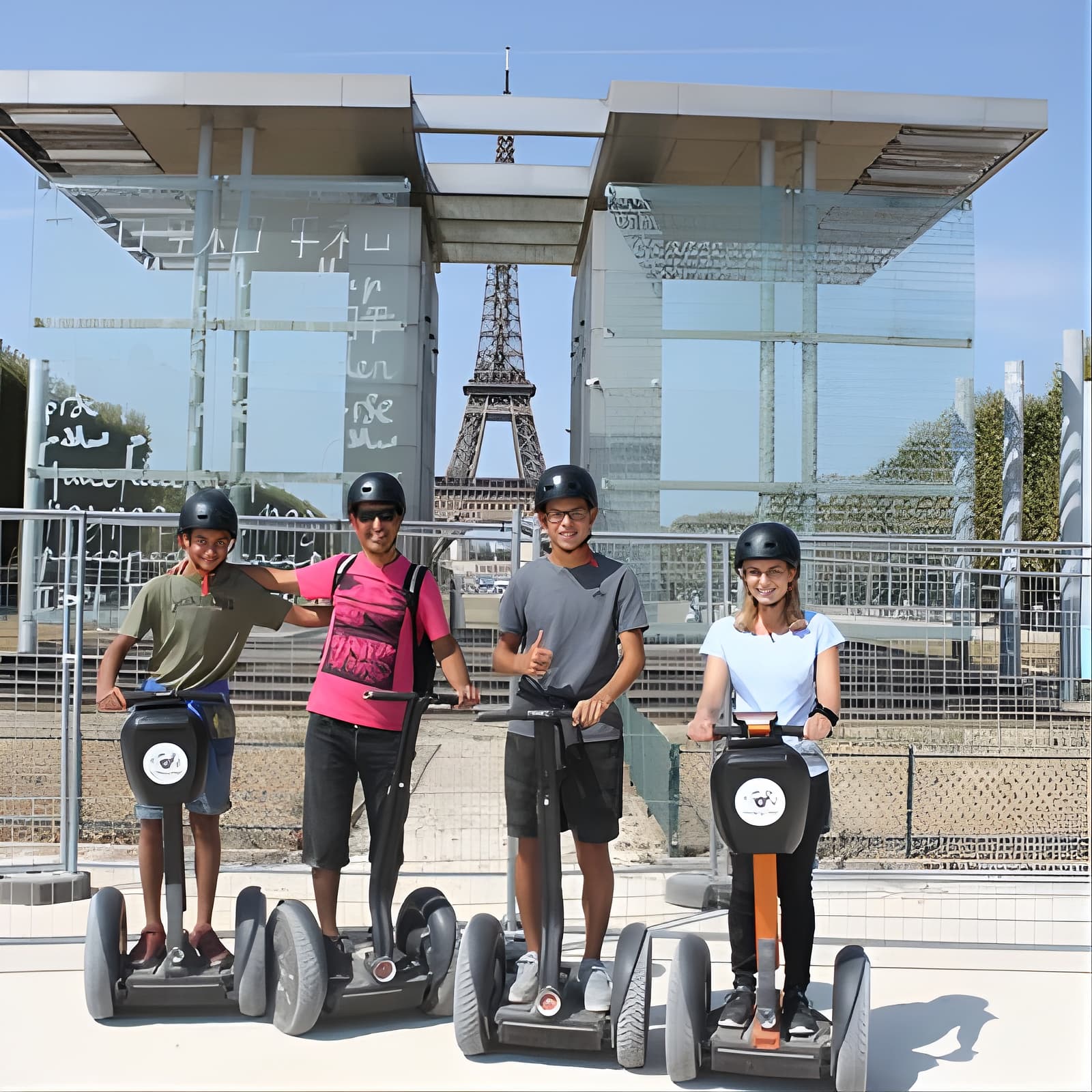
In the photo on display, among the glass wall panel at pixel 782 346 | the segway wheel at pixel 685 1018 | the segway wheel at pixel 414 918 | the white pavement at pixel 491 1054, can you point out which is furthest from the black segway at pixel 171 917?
the glass wall panel at pixel 782 346

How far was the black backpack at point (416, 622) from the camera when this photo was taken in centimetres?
382

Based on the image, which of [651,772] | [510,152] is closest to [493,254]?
[651,772]

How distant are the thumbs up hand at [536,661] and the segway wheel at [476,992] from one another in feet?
2.81

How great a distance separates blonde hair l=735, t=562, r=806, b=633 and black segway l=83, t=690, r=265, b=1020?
1687mm

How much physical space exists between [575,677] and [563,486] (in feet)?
1.95

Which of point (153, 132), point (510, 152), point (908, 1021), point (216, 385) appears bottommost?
point (908, 1021)

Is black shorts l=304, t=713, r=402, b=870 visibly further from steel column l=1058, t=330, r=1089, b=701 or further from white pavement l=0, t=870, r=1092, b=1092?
steel column l=1058, t=330, r=1089, b=701

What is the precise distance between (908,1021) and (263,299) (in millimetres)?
11678

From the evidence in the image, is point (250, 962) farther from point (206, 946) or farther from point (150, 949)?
point (150, 949)

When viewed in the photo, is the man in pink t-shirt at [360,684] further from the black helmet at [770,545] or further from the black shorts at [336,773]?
the black helmet at [770,545]

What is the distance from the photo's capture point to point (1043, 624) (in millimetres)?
5949

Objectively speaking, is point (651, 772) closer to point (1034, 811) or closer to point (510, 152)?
point (1034, 811)

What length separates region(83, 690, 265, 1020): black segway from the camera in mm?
3682

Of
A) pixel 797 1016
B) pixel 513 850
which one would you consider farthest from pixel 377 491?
pixel 797 1016
